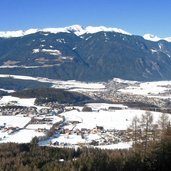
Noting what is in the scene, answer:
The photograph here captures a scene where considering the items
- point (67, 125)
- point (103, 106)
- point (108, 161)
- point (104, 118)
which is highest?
point (103, 106)

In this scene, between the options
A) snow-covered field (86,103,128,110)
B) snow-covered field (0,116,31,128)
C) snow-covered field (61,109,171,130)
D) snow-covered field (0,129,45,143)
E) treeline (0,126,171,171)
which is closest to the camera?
treeline (0,126,171,171)

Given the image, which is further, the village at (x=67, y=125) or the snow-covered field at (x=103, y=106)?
the snow-covered field at (x=103, y=106)

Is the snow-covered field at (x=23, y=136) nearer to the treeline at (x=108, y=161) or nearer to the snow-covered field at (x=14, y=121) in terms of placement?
the snow-covered field at (x=14, y=121)

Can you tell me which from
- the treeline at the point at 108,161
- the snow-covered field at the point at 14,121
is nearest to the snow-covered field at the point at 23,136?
the snow-covered field at the point at 14,121

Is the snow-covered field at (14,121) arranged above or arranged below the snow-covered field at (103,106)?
below

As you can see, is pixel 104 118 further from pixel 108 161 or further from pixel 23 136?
pixel 108 161

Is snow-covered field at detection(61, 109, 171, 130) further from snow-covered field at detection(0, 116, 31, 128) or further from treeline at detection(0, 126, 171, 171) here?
treeline at detection(0, 126, 171, 171)

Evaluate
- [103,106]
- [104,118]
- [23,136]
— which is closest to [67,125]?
[104,118]

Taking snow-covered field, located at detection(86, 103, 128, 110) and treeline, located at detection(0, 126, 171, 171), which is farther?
snow-covered field, located at detection(86, 103, 128, 110)

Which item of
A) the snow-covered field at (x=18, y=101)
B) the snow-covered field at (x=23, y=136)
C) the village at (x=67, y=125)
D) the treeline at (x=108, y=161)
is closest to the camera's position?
the treeline at (x=108, y=161)

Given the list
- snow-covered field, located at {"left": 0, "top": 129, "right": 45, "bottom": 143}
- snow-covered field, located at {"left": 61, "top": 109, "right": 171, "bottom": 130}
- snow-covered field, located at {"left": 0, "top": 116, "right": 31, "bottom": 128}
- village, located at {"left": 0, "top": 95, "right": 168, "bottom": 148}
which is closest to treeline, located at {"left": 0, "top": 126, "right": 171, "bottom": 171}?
village, located at {"left": 0, "top": 95, "right": 168, "bottom": 148}

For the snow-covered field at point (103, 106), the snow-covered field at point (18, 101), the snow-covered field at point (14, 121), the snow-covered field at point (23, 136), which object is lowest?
the snow-covered field at point (23, 136)

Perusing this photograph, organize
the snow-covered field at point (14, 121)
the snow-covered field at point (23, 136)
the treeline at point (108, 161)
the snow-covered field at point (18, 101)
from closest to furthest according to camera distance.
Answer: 1. the treeline at point (108, 161)
2. the snow-covered field at point (23, 136)
3. the snow-covered field at point (14, 121)
4. the snow-covered field at point (18, 101)
